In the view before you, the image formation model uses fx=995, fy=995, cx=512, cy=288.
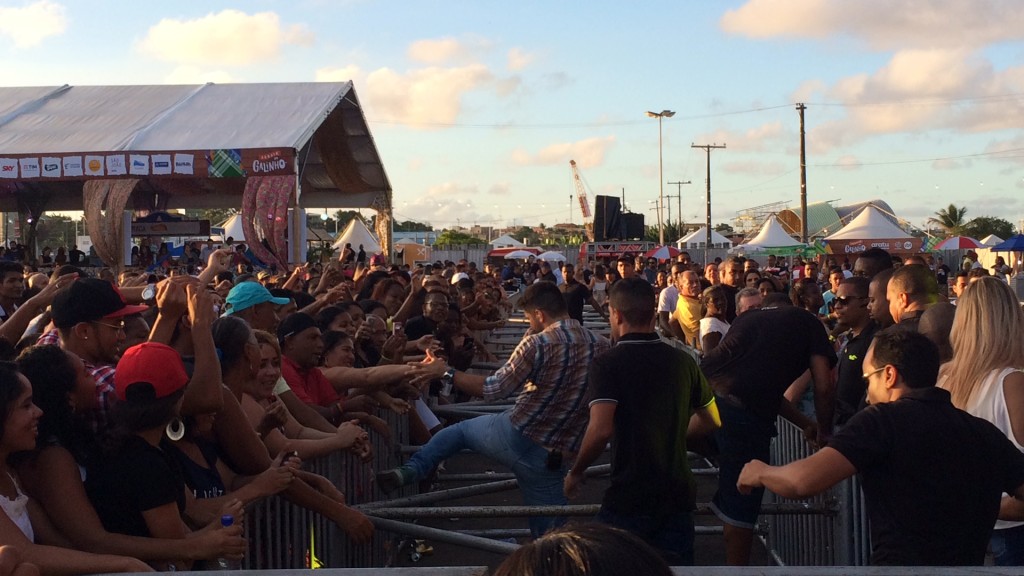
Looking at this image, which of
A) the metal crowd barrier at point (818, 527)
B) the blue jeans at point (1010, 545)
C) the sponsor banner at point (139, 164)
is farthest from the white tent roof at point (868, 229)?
the blue jeans at point (1010, 545)

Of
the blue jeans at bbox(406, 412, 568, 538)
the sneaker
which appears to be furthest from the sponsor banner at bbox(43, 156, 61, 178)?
the sneaker

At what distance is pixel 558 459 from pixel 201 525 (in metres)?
2.32

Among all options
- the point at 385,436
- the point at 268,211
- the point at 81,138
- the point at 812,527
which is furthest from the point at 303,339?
the point at 81,138

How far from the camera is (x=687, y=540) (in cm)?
473

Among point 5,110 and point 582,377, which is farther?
point 5,110

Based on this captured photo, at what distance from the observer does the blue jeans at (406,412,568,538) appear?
543 cm

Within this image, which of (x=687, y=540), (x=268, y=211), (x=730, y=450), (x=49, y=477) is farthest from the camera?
(x=268, y=211)

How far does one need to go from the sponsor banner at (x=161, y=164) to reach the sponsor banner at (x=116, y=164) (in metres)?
0.75

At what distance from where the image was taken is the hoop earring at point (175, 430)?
3567 millimetres

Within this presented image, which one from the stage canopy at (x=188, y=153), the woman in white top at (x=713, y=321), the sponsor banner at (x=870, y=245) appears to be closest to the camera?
the woman in white top at (x=713, y=321)

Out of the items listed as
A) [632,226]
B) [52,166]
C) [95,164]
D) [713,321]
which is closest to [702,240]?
[632,226]

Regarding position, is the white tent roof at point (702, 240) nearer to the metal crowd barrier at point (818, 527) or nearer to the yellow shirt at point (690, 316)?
the yellow shirt at point (690, 316)

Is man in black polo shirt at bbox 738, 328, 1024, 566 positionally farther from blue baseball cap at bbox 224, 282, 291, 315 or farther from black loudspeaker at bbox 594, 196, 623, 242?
black loudspeaker at bbox 594, 196, 623, 242

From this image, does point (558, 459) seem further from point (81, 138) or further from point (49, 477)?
point (81, 138)
